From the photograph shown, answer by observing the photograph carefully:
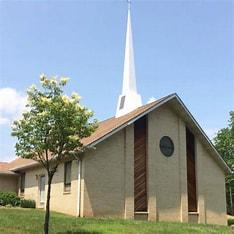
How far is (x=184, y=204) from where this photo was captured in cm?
2800

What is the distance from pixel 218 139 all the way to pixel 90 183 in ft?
120

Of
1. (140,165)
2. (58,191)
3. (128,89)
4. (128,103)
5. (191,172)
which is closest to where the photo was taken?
(140,165)

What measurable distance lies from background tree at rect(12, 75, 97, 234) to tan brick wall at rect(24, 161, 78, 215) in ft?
24.7

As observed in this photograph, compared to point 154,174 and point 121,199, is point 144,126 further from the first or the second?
point 121,199

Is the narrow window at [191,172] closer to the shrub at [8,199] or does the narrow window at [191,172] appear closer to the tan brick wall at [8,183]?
the shrub at [8,199]

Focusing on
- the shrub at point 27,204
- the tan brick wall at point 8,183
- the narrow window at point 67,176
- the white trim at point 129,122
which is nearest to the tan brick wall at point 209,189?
the white trim at point 129,122

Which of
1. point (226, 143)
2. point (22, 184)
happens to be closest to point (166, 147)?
point (22, 184)

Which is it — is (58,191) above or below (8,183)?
below

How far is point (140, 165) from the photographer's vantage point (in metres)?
→ 26.8

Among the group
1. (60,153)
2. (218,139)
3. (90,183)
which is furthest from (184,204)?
(218,139)

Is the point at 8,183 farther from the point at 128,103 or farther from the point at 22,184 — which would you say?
the point at 128,103

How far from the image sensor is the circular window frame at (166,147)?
28062 mm

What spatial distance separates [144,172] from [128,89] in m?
7.68

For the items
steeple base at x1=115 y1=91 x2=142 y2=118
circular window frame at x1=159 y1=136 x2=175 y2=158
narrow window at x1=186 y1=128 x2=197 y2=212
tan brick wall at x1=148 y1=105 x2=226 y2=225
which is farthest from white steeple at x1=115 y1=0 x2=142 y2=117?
narrow window at x1=186 y1=128 x2=197 y2=212
